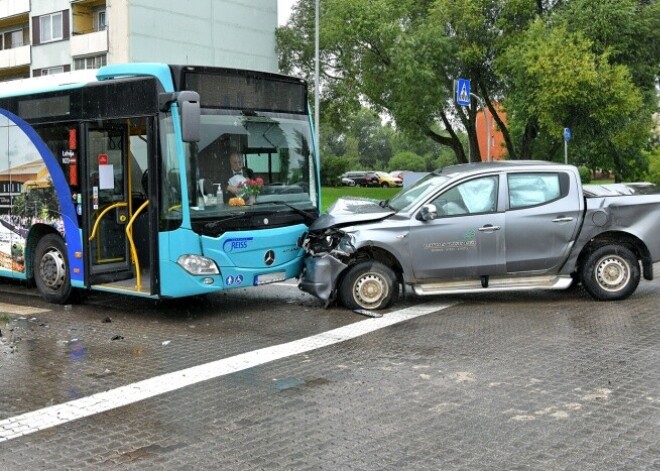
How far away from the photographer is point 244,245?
30.6 ft

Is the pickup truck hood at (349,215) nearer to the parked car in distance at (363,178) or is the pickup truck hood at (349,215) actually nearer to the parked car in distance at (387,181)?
the parked car in distance at (363,178)

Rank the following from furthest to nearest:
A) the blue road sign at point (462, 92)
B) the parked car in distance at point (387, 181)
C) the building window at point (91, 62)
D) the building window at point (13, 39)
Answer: the parked car in distance at point (387, 181)
the building window at point (13, 39)
the building window at point (91, 62)
the blue road sign at point (462, 92)

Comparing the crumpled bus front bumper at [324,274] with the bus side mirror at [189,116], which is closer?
the bus side mirror at [189,116]

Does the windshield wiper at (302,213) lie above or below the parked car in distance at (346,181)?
below

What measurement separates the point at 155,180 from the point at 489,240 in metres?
4.19

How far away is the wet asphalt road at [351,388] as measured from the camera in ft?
16.0

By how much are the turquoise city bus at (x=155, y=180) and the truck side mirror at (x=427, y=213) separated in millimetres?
1447

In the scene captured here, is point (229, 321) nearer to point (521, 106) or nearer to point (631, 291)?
point (631, 291)

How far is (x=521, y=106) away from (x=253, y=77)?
2256cm

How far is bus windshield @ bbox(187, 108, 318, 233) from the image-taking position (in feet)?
29.6

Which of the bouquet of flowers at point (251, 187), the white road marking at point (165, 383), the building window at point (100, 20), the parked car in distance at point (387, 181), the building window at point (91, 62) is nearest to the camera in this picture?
the white road marking at point (165, 383)

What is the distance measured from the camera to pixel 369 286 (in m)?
9.79

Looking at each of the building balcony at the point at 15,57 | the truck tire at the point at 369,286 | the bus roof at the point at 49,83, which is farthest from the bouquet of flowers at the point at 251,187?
the building balcony at the point at 15,57

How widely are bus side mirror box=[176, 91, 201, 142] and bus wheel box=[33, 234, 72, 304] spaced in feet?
9.50
